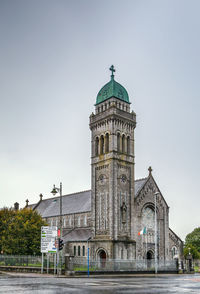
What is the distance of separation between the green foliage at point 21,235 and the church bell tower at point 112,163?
30.5ft

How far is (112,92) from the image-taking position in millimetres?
60625

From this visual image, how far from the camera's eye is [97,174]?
59.4 m

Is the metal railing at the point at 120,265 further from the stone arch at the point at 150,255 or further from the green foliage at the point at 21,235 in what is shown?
the green foliage at the point at 21,235

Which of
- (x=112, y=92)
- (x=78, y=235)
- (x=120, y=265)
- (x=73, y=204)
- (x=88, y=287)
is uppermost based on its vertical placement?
(x=112, y=92)

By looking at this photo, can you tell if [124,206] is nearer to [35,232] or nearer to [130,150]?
[130,150]

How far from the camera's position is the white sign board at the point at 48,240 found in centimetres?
3770

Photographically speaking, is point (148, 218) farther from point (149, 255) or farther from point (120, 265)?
point (120, 265)

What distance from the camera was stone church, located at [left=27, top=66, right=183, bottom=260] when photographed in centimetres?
5525

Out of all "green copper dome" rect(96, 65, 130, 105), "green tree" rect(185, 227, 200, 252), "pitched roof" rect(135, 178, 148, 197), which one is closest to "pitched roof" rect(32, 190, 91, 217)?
"pitched roof" rect(135, 178, 148, 197)

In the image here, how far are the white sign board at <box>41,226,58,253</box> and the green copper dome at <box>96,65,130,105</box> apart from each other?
28922mm

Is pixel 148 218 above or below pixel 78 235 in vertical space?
above

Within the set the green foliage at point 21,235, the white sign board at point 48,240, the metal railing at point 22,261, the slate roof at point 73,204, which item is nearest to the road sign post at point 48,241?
the white sign board at point 48,240

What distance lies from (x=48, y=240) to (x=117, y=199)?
19770mm

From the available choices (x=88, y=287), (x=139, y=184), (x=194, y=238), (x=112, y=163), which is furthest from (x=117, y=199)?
(x=194, y=238)
